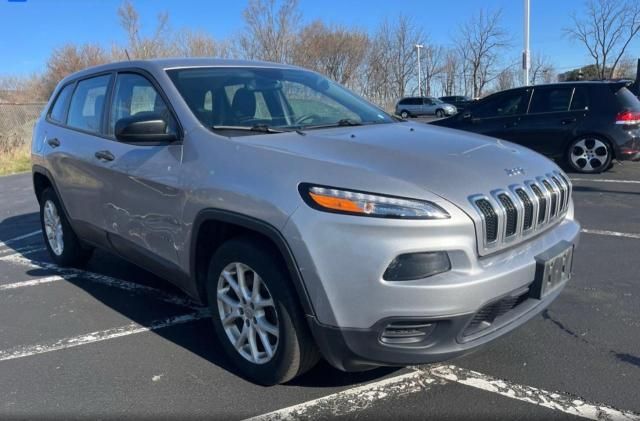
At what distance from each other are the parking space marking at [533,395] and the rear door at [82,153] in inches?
104

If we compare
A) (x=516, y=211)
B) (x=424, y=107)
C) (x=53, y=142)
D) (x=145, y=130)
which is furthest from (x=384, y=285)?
(x=424, y=107)

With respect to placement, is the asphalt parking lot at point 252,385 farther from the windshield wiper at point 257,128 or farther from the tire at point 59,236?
the windshield wiper at point 257,128

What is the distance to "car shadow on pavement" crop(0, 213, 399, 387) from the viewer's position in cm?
304

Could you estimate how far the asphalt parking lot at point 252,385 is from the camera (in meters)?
2.75

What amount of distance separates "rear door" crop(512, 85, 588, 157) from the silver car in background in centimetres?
2932

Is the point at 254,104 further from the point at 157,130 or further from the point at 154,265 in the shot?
the point at 154,265

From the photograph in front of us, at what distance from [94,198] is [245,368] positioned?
6.31 feet

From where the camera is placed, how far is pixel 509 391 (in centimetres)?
283

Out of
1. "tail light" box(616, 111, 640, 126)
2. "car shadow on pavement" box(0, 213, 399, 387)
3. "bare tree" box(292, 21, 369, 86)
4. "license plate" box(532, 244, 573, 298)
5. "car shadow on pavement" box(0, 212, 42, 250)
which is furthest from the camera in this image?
"bare tree" box(292, 21, 369, 86)

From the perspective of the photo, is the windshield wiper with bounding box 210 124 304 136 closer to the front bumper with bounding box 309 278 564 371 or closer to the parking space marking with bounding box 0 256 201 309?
the front bumper with bounding box 309 278 564 371

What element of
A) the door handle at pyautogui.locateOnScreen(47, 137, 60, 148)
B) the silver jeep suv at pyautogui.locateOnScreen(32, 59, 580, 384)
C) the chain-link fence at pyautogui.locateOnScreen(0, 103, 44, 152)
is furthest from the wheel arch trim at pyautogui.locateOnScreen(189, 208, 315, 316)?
the chain-link fence at pyautogui.locateOnScreen(0, 103, 44, 152)

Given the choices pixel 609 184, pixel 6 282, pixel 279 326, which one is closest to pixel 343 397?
pixel 279 326

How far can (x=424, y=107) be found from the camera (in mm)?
39219

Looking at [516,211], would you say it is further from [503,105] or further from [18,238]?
[503,105]
